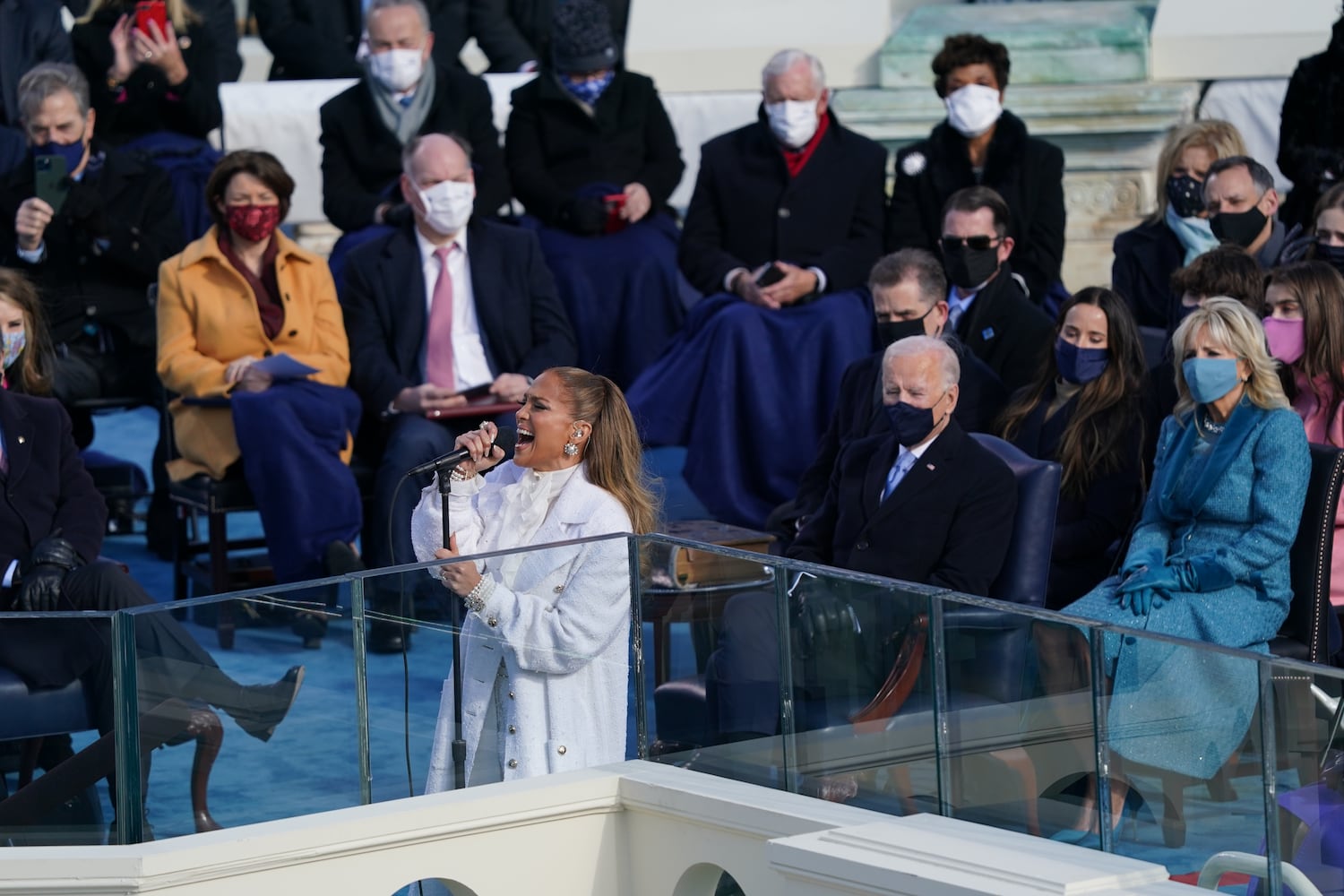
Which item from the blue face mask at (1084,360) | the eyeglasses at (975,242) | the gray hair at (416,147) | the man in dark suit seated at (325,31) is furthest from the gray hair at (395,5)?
the blue face mask at (1084,360)

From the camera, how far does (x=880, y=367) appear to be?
6.31 metres

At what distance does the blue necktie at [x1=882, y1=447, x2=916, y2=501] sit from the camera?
5.68 meters

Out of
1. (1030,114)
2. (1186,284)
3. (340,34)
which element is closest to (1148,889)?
(1186,284)

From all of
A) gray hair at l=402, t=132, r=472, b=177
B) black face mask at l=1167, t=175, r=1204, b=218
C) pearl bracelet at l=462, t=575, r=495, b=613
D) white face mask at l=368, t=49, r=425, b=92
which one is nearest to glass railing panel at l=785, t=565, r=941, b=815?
pearl bracelet at l=462, t=575, r=495, b=613

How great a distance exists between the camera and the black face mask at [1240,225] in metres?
6.83

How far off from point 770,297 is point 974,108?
0.99 m

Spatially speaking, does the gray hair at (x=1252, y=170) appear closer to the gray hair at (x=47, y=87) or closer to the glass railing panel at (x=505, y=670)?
the glass railing panel at (x=505, y=670)

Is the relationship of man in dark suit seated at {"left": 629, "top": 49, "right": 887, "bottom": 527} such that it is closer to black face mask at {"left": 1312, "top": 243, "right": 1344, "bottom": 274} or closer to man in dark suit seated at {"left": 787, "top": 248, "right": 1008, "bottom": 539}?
man in dark suit seated at {"left": 787, "top": 248, "right": 1008, "bottom": 539}

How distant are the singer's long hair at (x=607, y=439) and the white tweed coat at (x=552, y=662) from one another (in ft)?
0.92

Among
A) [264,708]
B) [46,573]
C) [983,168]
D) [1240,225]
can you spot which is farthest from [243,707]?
[983,168]

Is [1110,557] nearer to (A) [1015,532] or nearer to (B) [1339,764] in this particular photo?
(A) [1015,532]

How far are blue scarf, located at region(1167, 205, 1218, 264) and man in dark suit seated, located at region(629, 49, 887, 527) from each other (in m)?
1.07

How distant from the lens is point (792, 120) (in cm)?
791

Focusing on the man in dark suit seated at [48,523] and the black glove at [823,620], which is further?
the man in dark suit seated at [48,523]
